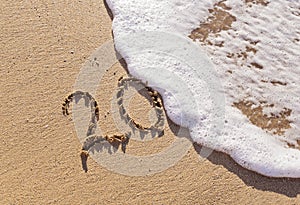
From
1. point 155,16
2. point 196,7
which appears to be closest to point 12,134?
point 155,16

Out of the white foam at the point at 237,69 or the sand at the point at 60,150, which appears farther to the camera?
the white foam at the point at 237,69

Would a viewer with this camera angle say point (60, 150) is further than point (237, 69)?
No

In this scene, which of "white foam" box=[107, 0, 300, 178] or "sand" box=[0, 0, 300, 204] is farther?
"white foam" box=[107, 0, 300, 178]

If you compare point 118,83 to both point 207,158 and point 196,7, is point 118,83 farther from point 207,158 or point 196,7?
point 196,7
